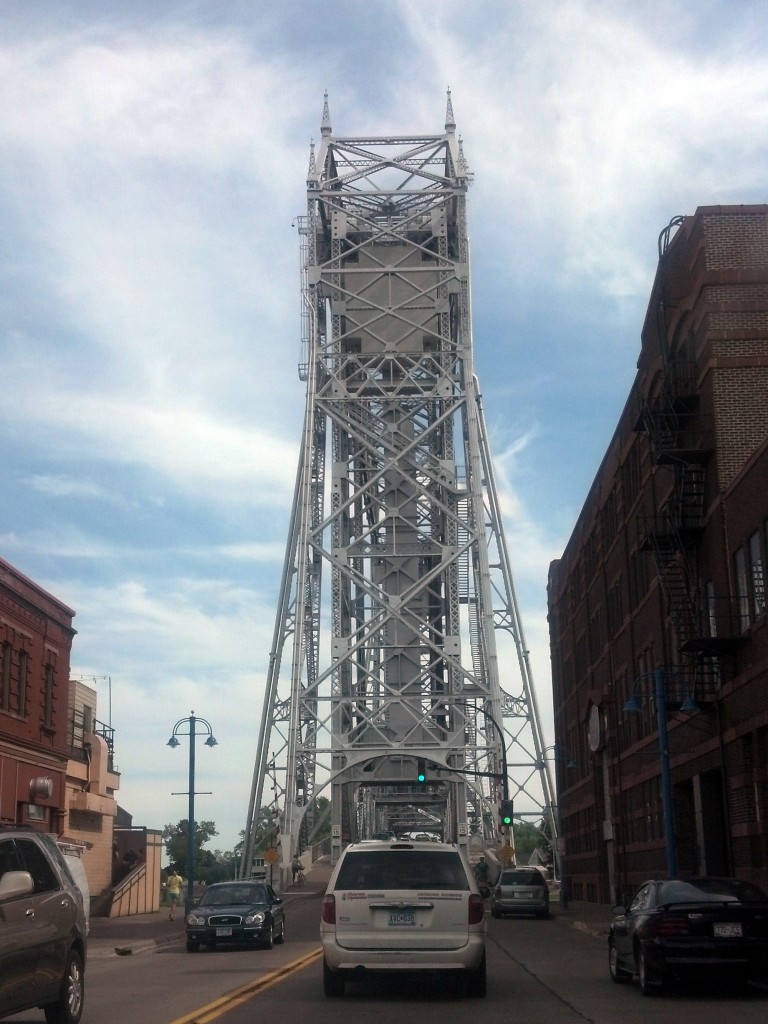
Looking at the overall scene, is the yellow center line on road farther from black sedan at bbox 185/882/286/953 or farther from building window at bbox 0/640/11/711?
building window at bbox 0/640/11/711

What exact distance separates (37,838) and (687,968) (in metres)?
8.33

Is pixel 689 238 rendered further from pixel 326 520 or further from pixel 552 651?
pixel 552 651

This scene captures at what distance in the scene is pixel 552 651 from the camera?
65.4m

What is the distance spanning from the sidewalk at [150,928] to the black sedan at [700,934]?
13693 mm

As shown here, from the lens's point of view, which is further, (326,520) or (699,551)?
(326,520)

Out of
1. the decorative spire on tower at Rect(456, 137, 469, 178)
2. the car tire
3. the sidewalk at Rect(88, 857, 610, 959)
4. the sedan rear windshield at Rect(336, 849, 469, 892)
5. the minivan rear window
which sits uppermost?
the decorative spire on tower at Rect(456, 137, 469, 178)

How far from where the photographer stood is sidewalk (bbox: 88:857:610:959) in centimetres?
2922

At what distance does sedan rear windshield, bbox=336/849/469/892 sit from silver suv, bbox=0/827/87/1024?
3372 millimetres

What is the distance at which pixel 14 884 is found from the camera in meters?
11.1

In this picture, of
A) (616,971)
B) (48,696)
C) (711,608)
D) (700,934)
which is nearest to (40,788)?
(48,696)

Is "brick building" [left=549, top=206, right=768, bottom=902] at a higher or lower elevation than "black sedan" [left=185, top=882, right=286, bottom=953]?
higher

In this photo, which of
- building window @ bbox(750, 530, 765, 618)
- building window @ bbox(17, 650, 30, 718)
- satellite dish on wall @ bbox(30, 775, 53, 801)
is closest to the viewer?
building window @ bbox(750, 530, 765, 618)

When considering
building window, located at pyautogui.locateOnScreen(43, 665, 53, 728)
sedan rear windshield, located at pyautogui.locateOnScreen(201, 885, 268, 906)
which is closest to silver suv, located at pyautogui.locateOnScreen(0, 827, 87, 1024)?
sedan rear windshield, located at pyautogui.locateOnScreen(201, 885, 268, 906)

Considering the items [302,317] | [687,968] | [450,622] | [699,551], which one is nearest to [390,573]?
[450,622]
